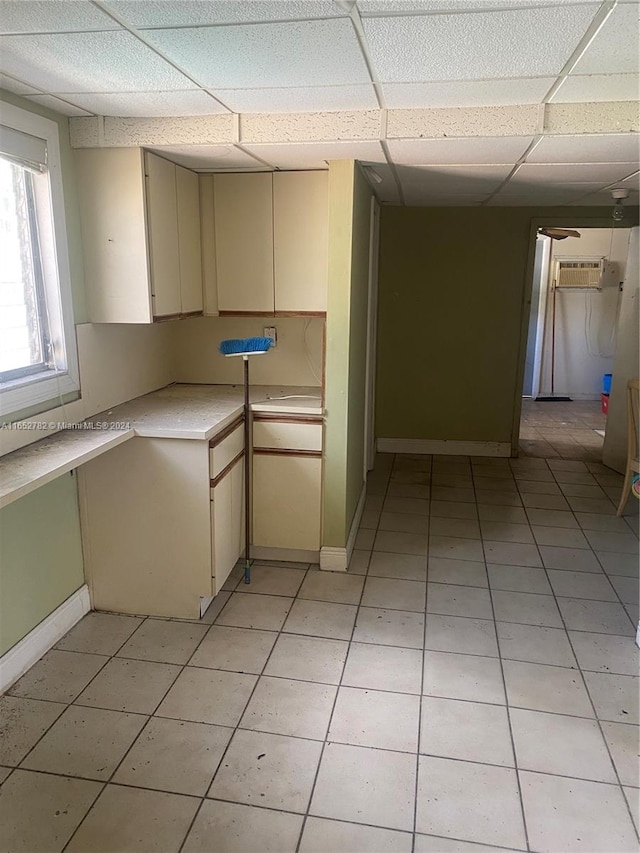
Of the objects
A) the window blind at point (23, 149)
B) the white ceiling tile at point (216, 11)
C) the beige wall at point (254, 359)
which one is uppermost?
the white ceiling tile at point (216, 11)

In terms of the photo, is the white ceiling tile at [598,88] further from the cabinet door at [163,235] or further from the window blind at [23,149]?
the window blind at [23,149]

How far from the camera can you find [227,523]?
2938 millimetres

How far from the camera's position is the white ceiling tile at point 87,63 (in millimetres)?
1691

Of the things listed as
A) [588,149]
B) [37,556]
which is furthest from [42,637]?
[588,149]

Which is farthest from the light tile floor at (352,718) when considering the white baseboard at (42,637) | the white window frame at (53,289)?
the white window frame at (53,289)

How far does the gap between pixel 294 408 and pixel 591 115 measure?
5.87ft

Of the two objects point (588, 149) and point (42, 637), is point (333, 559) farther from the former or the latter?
point (588, 149)

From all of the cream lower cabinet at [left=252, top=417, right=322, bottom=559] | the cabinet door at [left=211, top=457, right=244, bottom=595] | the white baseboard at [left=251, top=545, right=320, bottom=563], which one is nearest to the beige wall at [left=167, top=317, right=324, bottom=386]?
the cream lower cabinet at [left=252, top=417, right=322, bottom=559]

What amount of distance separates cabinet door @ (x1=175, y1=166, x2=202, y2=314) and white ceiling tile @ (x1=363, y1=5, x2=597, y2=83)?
4.43 feet

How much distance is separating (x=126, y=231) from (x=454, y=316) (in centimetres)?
312

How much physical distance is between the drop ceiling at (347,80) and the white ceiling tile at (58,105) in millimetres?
14

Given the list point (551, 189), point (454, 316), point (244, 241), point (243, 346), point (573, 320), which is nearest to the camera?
point (243, 346)

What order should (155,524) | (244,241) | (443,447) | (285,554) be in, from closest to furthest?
(155,524) → (244,241) → (285,554) → (443,447)

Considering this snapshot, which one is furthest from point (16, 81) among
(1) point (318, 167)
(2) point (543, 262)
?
(2) point (543, 262)
